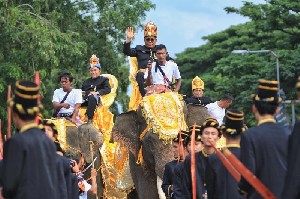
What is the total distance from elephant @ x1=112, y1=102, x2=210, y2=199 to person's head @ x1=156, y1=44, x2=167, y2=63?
90 centimetres

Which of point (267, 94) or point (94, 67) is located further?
point (94, 67)

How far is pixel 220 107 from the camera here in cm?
2094

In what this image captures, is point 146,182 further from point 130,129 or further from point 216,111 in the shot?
point 216,111

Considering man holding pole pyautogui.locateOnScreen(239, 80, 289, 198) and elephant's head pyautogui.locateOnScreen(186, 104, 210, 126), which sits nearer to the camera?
man holding pole pyautogui.locateOnScreen(239, 80, 289, 198)

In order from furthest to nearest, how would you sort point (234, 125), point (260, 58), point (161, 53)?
point (260, 58), point (161, 53), point (234, 125)

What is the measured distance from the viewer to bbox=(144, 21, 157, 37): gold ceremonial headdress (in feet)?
67.8

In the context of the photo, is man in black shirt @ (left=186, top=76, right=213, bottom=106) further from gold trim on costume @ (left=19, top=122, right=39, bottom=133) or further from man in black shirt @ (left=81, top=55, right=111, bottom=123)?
gold trim on costume @ (left=19, top=122, right=39, bottom=133)

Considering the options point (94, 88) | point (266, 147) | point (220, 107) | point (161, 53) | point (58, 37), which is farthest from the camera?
point (58, 37)

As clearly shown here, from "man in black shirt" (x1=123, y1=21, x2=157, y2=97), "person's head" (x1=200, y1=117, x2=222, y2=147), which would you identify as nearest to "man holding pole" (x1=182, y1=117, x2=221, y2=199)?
"person's head" (x1=200, y1=117, x2=222, y2=147)

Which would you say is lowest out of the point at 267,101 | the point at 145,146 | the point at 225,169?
the point at 145,146

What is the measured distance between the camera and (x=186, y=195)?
15359mm

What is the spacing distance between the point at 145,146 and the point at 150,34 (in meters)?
1.90

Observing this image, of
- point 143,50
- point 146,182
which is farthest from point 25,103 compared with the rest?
point 146,182

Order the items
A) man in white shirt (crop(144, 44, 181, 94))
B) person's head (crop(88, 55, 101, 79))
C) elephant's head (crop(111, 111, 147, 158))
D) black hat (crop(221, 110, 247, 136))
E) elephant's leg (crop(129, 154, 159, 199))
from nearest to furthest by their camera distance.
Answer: black hat (crop(221, 110, 247, 136))
man in white shirt (crop(144, 44, 181, 94))
elephant's leg (crop(129, 154, 159, 199))
elephant's head (crop(111, 111, 147, 158))
person's head (crop(88, 55, 101, 79))
